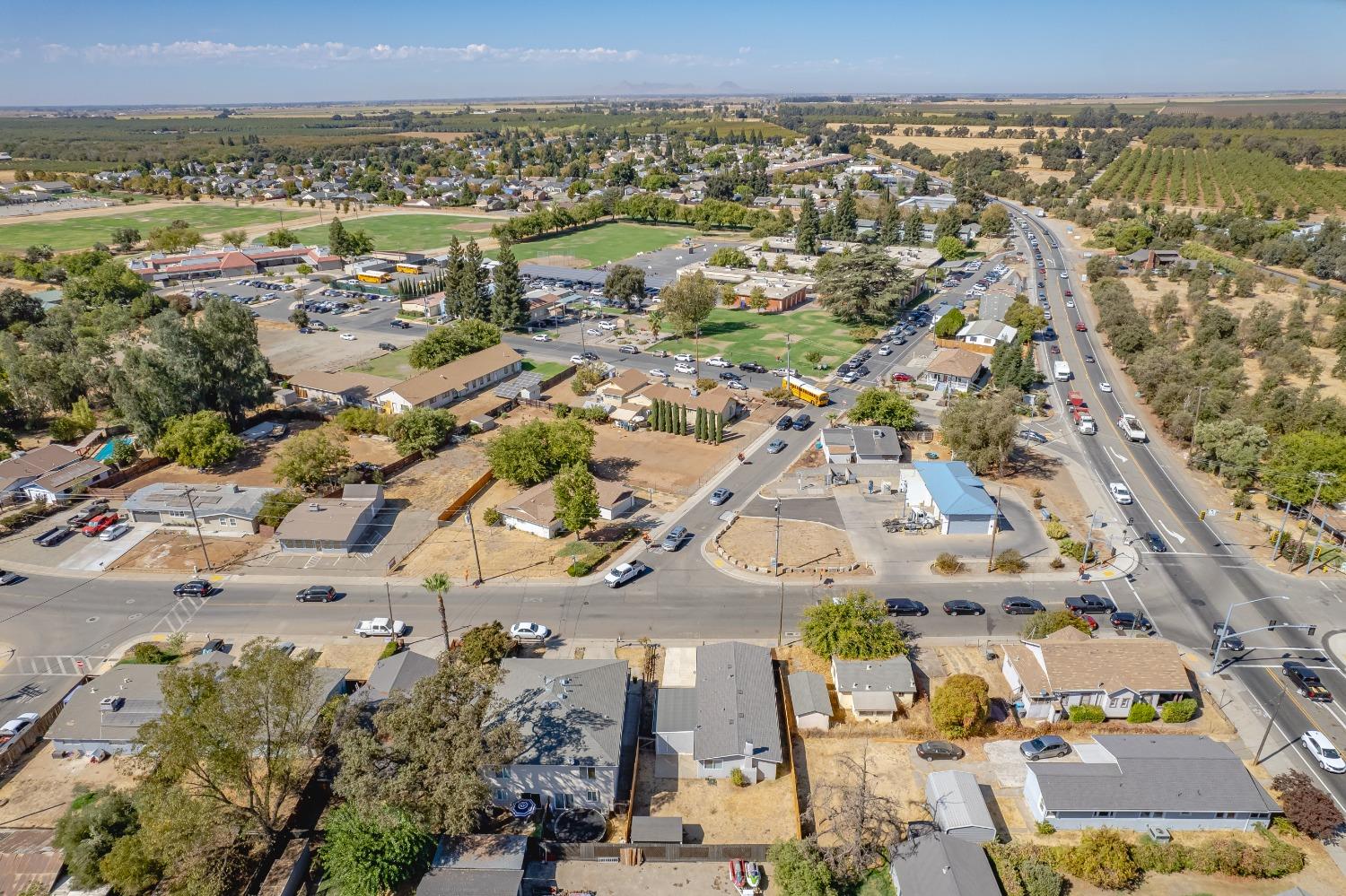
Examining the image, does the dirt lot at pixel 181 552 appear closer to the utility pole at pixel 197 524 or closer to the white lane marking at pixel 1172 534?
the utility pole at pixel 197 524

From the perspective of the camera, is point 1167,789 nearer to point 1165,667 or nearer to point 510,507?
point 1165,667

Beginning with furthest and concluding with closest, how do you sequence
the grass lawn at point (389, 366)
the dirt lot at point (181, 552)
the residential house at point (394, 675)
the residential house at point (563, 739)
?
the grass lawn at point (389, 366) → the dirt lot at point (181, 552) → the residential house at point (394, 675) → the residential house at point (563, 739)

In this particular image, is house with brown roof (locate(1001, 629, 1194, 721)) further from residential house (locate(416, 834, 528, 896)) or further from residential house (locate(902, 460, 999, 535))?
residential house (locate(416, 834, 528, 896))

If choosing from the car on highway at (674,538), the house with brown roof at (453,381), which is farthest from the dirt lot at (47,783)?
the house with brown roof at (453,381)

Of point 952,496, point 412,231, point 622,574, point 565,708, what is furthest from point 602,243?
point 565,708

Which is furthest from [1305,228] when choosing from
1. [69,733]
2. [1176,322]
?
[69,733]

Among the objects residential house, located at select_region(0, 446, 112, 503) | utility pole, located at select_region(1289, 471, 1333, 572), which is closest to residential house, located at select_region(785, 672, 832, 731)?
utility pole, located at select_region(1289, 471, 1333, 572)
